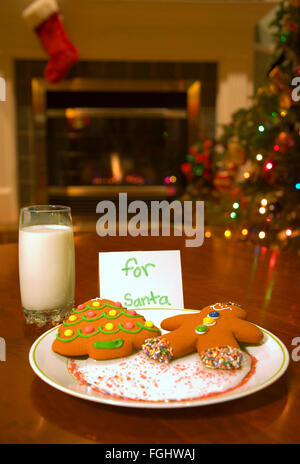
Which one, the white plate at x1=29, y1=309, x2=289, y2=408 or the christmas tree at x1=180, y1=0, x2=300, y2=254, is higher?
the christmas tree at x1=180, y1=0, x2=300, y2=254

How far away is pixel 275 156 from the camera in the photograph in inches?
87.8

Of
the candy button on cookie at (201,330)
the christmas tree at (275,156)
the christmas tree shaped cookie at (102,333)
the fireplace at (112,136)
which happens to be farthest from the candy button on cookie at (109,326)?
the fireplace at (112,136)

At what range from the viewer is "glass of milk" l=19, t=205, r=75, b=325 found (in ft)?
2.16

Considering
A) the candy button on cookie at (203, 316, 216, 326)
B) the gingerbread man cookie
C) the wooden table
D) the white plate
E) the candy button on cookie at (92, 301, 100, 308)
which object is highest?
the candy button on cookie at (92, 301, 100, 308)

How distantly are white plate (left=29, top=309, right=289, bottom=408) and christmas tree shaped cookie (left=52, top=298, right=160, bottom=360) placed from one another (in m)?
0.02

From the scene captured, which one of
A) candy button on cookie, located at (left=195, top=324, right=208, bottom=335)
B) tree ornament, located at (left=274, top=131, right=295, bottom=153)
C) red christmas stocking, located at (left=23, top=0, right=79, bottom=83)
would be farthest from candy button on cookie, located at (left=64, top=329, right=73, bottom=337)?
red christmas stocking, located at (left=23, top=0, right=79, bottom=83)

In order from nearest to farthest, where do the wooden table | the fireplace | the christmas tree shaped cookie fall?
A: the wooden table < the christmas tree shaped cookie < the fireplace

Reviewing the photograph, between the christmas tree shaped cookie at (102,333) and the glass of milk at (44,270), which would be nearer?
the christmas tree shaped cookie at (102,333)

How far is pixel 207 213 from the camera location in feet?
10.2

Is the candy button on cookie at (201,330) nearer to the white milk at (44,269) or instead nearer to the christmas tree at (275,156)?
the white milk at (44,269)

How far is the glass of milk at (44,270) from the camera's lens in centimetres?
66

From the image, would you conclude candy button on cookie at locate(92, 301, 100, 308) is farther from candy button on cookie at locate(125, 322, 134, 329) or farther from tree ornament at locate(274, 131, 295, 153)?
Result: tree ornament at locate(274, 131, 295, 153)

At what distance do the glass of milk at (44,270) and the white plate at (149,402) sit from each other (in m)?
0.11
